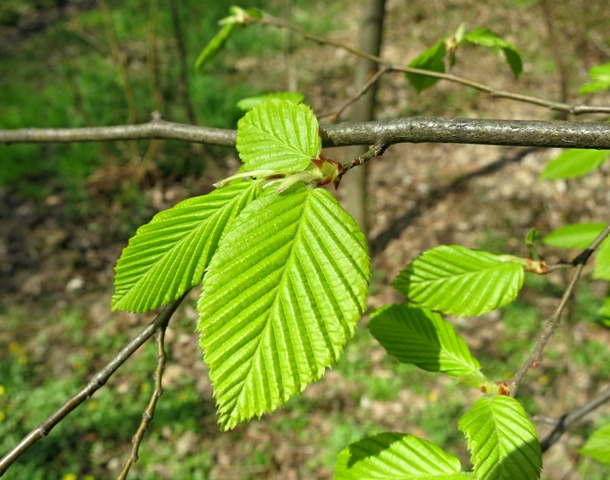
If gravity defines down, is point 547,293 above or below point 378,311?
below

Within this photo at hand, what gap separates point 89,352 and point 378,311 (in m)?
3.15

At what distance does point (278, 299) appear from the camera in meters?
0.54

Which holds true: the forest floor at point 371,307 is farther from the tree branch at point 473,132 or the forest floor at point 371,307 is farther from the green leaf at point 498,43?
the tree branch at point 473,132

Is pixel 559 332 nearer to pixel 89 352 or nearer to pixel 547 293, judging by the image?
pixel 547 293

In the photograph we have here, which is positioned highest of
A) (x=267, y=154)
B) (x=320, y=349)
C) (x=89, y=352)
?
(x=267, y=154)

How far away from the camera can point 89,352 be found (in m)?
3.51

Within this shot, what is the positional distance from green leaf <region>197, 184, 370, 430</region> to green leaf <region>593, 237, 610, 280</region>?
0.56 meters

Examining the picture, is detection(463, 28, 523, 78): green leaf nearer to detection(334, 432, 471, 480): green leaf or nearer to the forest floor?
detection(334, 432, 471, 480): green leaf

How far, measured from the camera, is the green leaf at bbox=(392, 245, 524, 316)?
0.85m

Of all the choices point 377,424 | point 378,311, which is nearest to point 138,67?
point 377,424

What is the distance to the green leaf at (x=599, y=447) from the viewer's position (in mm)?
922

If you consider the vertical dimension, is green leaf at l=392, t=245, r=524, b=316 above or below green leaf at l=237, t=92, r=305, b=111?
below

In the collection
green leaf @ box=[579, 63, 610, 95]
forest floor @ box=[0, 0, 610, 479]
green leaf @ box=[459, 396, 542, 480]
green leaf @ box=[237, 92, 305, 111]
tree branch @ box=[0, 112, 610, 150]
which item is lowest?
forest floor @ box=[0, 0, 610, 479]

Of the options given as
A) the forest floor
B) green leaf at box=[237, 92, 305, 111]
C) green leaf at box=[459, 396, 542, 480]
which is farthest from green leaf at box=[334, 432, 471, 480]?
the forest floor
